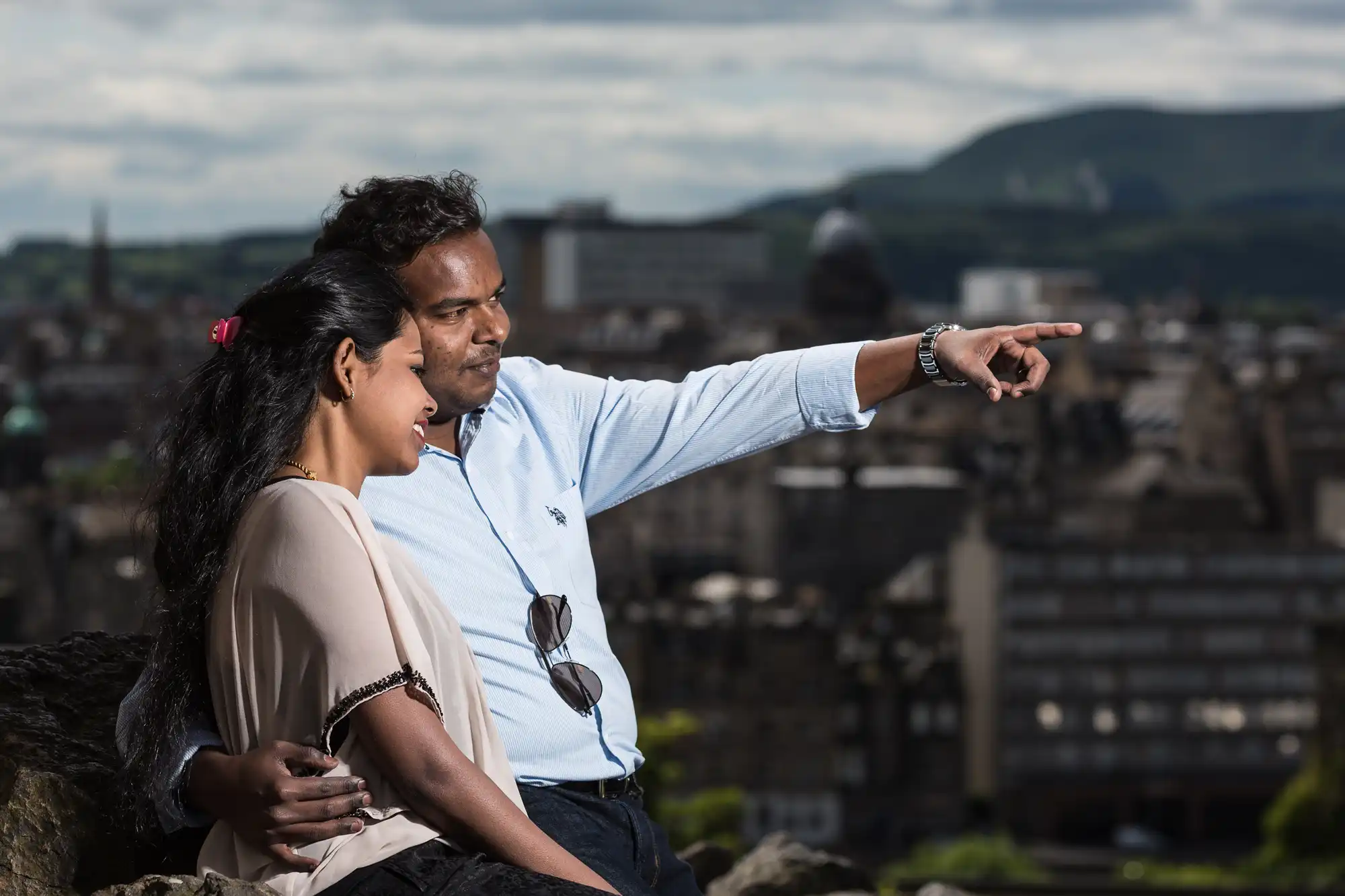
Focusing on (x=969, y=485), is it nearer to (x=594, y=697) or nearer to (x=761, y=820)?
(x=761, y=820)

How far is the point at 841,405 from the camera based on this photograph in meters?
5.39

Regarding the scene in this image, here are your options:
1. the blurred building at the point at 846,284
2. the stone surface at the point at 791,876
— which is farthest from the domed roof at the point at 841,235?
the stone surface at the point at 791,876

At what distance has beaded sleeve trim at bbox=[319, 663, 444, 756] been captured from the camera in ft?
13.6

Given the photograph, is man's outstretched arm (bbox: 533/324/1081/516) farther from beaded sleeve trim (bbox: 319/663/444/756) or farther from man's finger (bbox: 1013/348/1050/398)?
beaded sleeve trim (bbox: 319/663/444/756)

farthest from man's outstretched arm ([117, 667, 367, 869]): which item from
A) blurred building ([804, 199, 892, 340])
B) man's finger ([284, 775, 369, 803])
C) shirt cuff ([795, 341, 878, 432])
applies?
blurred building ([804, 199, 892, 340])

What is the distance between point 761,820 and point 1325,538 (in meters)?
22.9

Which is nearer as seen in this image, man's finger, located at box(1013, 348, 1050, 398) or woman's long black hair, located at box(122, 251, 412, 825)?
woman's long black hair, located at box(122, 251, 412, 825)

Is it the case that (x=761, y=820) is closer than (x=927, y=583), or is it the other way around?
(x=761, y=820)

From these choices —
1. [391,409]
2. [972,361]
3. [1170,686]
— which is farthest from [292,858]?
[1170,686]

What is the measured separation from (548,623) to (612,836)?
0.42 meters

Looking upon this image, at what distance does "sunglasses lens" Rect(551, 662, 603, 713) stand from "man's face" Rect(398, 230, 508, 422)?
22.1 inches

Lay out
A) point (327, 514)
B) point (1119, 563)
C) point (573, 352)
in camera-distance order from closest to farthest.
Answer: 1. point (327, 514)
2. point (1119, 563)
3. point (573, 352)

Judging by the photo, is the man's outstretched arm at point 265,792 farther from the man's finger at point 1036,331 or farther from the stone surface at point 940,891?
the stone surface at point 940,891

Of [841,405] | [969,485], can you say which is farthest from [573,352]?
[841,405]
